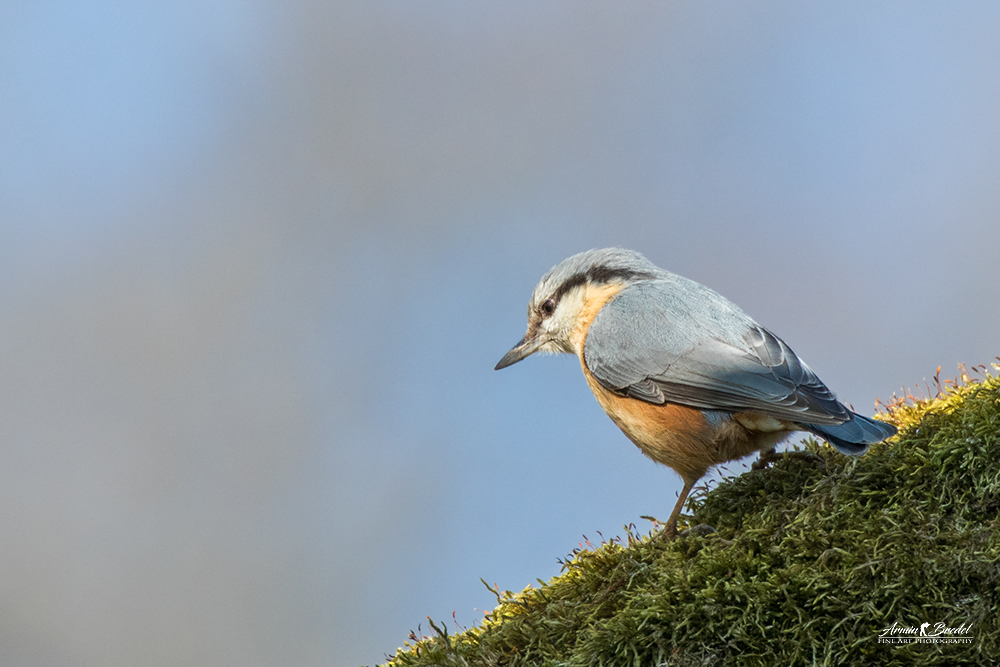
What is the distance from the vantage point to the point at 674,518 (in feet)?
10.1

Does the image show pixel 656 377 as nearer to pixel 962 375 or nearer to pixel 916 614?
pixel 962 375

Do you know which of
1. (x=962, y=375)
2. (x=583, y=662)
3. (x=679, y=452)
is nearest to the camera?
(x=583, y=662)

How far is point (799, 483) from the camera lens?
2951 millimetres

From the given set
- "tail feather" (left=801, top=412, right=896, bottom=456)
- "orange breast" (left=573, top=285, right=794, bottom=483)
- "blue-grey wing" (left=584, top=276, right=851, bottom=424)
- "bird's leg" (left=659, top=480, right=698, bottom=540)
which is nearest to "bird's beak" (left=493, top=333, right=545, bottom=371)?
"blue-grey wing" (left=584, top=276, right=851, bottom=424)

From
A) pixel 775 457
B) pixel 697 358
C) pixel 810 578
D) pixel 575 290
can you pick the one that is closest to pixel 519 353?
pixel 575 290

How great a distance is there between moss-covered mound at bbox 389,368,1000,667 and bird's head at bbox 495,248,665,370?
134 cm

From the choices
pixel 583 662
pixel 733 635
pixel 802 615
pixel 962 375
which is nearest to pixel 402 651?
pixel 583 662

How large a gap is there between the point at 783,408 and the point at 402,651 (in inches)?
59.7

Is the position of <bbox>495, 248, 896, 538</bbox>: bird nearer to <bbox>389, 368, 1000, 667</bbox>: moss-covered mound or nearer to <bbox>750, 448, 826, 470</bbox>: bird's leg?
<bbox>750, 448, 826, 470</bbox>: bird's leg

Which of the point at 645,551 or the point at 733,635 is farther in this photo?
the point at 645,551

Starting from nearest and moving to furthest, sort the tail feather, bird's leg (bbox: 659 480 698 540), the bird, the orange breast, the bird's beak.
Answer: the tail feather < bird's leg (bbox: 659 480 698 540) < the bird < the orange breast < the bird's beak

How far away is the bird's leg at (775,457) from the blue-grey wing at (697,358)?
15 cm

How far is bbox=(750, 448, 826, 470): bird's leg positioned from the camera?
304 cm

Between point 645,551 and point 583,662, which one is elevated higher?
point 645,551
